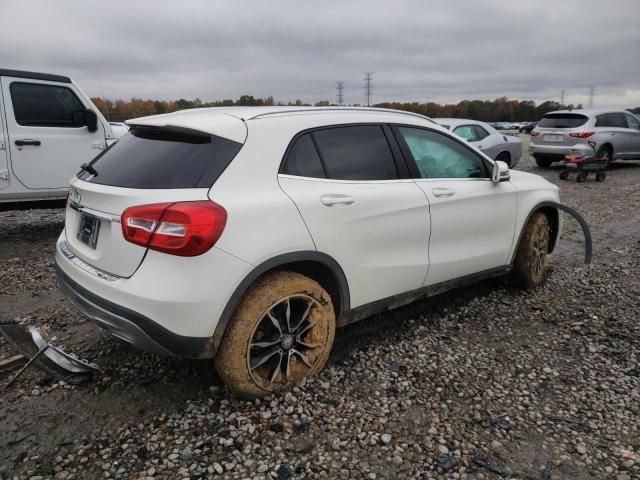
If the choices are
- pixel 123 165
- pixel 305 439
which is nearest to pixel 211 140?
pixel 123 165

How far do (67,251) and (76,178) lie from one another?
47cm

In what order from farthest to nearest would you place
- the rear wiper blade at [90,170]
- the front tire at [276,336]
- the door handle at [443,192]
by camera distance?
the door handle at [443,192] → the rear wiper blade at [90,170] → the front tire at [276,336]

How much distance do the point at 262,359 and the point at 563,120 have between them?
44.8ft

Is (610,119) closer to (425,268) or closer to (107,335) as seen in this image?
(425,268)

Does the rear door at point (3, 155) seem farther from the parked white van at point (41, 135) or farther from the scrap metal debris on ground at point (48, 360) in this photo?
the scrap metal debris on ground at point (48, 360)

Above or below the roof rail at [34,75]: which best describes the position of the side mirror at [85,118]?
below

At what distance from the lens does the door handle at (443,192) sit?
3.47 m

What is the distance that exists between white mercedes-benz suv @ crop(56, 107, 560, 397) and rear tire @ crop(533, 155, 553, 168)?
12.2 metres

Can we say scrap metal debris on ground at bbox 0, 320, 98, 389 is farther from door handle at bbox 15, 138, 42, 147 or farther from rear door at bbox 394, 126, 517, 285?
door handle at bbox 15, 138, 42, 147

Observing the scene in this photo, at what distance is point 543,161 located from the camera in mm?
14633

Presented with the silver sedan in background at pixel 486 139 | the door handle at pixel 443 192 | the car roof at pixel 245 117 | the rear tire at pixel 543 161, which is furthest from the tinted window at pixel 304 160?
the rear tire at pixel 543 161

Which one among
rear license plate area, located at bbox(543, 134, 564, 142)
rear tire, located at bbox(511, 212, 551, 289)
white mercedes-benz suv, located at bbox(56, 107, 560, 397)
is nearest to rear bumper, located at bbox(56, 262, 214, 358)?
white mercedes-benz suv, located at bbox(56, 107, 560, 397)

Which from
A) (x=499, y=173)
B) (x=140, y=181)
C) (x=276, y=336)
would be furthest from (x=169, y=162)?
(x=499, y=173)

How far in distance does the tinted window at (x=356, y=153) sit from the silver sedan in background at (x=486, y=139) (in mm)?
8935
